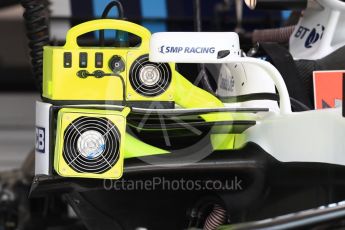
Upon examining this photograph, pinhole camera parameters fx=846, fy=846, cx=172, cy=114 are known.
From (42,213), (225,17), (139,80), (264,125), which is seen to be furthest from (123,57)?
(225,17)

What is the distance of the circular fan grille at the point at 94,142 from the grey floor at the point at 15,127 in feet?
13.2

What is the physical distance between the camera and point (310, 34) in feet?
11.7

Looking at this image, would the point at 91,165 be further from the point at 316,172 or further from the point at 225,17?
the point at 225,17

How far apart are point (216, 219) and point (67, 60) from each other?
755 millimetres


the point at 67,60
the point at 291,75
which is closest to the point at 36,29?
the point at 67,60

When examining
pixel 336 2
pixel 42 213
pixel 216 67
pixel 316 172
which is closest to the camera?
pixel 316 172

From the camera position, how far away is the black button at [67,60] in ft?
9.28

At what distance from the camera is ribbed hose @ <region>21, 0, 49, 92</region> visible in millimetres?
3564

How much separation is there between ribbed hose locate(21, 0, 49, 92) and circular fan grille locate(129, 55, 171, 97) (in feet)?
2.64

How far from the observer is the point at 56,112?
284 cm

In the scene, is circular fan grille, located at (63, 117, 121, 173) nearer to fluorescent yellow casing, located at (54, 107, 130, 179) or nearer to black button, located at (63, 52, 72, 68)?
fluorescent yellow casing, located at (54, 107, 130, 179)

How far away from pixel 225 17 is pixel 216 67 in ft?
7.69

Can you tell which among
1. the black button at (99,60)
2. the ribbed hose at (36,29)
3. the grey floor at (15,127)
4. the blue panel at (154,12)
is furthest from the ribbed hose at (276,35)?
the grey floor at (15,127)

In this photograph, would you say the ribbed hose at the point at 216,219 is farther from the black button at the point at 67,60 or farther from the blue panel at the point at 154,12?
the blue panel at the point at 154,12
